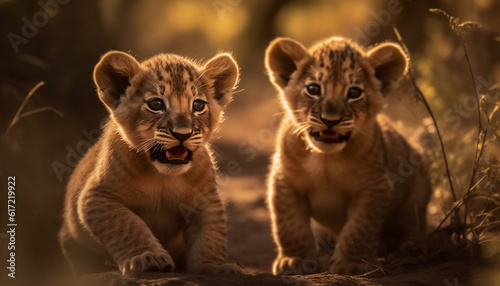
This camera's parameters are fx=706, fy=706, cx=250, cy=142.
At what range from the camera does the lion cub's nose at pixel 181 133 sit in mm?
5375

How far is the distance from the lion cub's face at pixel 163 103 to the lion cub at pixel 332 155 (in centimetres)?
112

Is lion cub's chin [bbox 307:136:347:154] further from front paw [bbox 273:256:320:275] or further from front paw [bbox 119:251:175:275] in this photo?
front paw [bbox 119:251:175:275]

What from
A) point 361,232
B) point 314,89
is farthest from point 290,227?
point 314,89

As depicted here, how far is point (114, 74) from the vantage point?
595 cm

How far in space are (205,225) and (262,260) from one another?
236cm

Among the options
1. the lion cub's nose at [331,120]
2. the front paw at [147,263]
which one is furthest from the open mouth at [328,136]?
the front paw at [147,263]

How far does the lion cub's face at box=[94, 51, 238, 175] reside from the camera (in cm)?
551

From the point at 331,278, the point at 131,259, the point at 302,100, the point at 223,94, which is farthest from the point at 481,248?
the point at 131,259

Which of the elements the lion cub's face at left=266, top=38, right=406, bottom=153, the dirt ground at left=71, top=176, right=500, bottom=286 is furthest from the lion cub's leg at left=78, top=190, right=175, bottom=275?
the lion cub's face at left=266, top=38, right=406, bottom=153

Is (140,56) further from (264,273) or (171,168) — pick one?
(264,273)

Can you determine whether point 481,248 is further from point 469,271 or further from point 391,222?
point 391,222

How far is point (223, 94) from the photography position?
6.39 m

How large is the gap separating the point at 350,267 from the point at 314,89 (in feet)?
5.70

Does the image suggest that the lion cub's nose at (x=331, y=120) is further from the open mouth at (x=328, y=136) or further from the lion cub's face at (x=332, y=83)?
the open mouth at (x=328, y=136)
